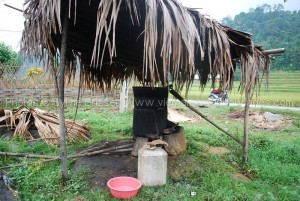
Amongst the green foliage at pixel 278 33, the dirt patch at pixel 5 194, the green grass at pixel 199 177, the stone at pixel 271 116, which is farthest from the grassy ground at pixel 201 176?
the green foliage at pixel 278 33

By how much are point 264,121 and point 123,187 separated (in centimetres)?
859

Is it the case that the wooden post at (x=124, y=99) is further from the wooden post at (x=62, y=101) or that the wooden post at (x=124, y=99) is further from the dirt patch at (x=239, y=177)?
the wooden post at (x=62, y=101)

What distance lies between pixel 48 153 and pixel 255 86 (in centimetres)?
404

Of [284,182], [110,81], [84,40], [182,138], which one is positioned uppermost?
[84,40]

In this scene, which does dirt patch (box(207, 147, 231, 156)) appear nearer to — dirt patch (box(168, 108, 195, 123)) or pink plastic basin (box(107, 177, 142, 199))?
pink plastic basin (box(107, 177, 142, 199))

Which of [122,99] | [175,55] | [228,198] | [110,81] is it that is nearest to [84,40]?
[110,81]

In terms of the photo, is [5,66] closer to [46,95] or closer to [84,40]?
[46,95]

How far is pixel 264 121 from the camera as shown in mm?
10406

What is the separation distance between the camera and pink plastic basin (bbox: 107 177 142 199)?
3164 millimetres

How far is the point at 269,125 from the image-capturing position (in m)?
9.85

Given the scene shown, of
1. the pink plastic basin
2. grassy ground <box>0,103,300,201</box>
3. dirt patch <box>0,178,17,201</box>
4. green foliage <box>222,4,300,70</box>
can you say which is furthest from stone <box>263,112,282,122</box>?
Answer: dirt patch <box>0,178,17,201</box>

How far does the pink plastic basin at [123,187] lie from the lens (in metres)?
3.16

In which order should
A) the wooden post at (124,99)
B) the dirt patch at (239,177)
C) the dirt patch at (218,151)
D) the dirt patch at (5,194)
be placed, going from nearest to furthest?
the dirt patch at (5,194)
the dirt patch at (239,177)
the dirt patch at (218,151)
the wooden post at (124,99)

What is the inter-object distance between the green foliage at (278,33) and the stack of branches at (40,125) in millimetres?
15800
